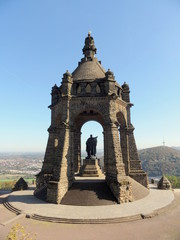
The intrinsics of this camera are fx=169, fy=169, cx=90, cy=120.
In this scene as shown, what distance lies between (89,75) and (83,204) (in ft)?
44.8

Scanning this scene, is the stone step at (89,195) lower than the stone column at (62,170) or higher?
lower

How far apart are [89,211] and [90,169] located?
8.56 meters

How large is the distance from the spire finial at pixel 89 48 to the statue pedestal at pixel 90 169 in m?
14.3

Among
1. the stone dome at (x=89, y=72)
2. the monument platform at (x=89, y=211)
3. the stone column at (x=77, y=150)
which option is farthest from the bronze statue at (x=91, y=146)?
the monument platform at (x=89, y=211)

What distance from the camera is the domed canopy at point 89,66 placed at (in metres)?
20.1

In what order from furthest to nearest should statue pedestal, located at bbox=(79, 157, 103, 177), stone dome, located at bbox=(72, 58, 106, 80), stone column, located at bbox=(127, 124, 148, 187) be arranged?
statue pedestal, located at bbox=(79, 157, 103, 177), stone column, located at bbox=(127, 124, 148, 187), stone dome, located at bbox=(72, 58, 106, 80)

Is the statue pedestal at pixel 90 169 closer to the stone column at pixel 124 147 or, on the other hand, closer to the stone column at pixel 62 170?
the stone column at pixel 124 147

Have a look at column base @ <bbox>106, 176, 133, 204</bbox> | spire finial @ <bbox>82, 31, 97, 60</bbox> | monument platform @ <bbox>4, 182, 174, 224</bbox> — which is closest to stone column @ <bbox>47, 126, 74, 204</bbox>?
monument platform @ <bbox>4, 182, 174, 224</bbox>

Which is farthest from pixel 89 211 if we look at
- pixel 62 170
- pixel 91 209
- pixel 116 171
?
pixel 62 170

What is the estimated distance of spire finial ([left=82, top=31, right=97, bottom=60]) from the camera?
2430 centimetres

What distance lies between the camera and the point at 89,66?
21.9m

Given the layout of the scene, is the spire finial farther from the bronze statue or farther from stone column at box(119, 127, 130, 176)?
the bronze statue

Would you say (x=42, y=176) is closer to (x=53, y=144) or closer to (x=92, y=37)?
(x=53, y=144)

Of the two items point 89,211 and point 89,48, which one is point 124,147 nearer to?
point 89,211
